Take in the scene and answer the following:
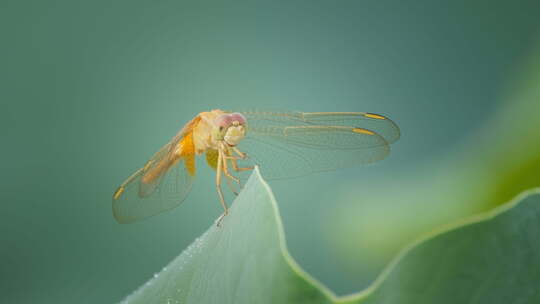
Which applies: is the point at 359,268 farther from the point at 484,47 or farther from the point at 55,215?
the point at 484,47

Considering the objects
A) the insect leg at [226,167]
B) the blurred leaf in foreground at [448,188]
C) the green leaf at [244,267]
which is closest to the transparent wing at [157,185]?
the insect leg at [226,167]

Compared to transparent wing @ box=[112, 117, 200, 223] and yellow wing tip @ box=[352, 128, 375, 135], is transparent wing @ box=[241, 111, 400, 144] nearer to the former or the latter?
yellow wing tip @ box=[352, 128, 375, 135]

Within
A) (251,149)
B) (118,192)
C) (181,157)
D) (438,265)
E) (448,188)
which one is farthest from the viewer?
(448,188)

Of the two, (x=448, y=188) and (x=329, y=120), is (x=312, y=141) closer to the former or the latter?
(x=329, y=120)

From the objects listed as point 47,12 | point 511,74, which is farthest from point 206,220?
point 511,74

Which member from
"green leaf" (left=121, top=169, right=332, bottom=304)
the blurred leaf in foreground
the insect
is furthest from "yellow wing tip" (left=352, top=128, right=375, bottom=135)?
"green leaf" (left=121, top=169, right=332, bottom=304)

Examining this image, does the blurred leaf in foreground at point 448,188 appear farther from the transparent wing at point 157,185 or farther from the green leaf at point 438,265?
the green leaf at point 438,265

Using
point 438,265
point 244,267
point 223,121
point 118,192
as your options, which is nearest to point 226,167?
point 223,121
